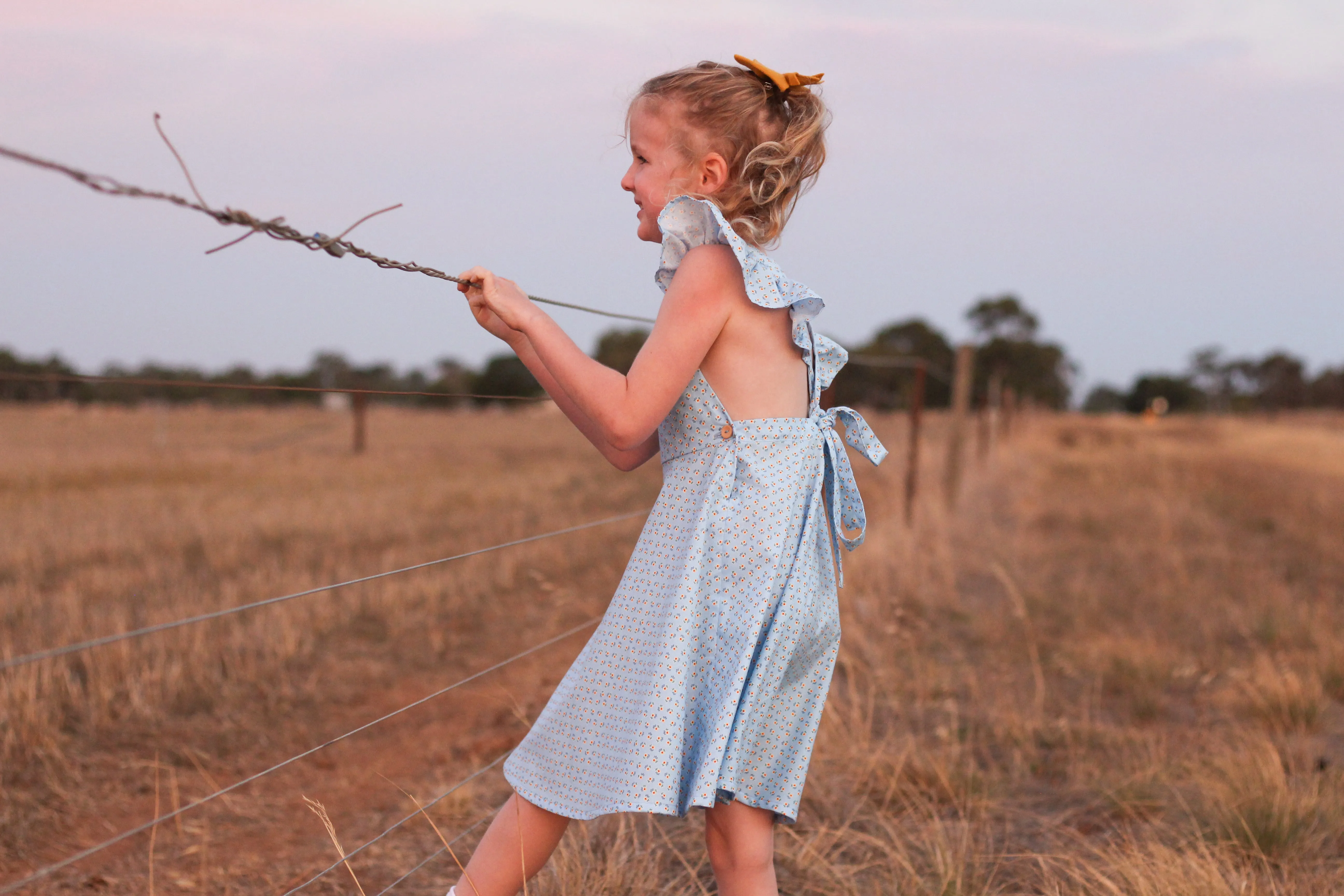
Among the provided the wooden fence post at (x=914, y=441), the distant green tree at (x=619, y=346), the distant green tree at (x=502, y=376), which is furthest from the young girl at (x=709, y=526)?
the distant green tree at (x=502, y=376)

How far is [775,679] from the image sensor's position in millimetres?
1585

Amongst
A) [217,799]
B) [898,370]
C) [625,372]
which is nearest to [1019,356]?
→ [898,370]

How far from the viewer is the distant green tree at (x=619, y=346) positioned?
39.4 m

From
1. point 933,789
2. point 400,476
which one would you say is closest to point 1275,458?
point 400,476

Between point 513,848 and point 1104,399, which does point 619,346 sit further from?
point 1104,399

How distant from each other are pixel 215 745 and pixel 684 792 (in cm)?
241

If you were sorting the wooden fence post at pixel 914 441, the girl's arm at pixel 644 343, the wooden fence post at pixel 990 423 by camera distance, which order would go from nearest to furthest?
the girl's arm at pixel 644 343 < the wooden fence post at pixel 914 441 < the wooden fence post at pixel 990 423

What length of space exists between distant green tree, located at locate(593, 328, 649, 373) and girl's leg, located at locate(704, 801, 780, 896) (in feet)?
113

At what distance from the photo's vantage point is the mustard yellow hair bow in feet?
5.37

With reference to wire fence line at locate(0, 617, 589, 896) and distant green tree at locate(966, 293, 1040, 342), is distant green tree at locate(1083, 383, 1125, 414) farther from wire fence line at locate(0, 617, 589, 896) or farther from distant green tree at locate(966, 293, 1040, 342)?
wire fence line at locate(0, 617, 589, 896)

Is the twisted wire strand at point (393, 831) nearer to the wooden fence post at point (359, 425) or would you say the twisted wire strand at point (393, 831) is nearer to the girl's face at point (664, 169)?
the girl's face at point (664, 169)

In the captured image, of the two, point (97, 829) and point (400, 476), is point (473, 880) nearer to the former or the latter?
point (97, 829)

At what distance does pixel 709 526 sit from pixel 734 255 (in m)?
0.40

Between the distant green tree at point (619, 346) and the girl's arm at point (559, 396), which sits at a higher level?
the distant green tree at point (619, 346)
